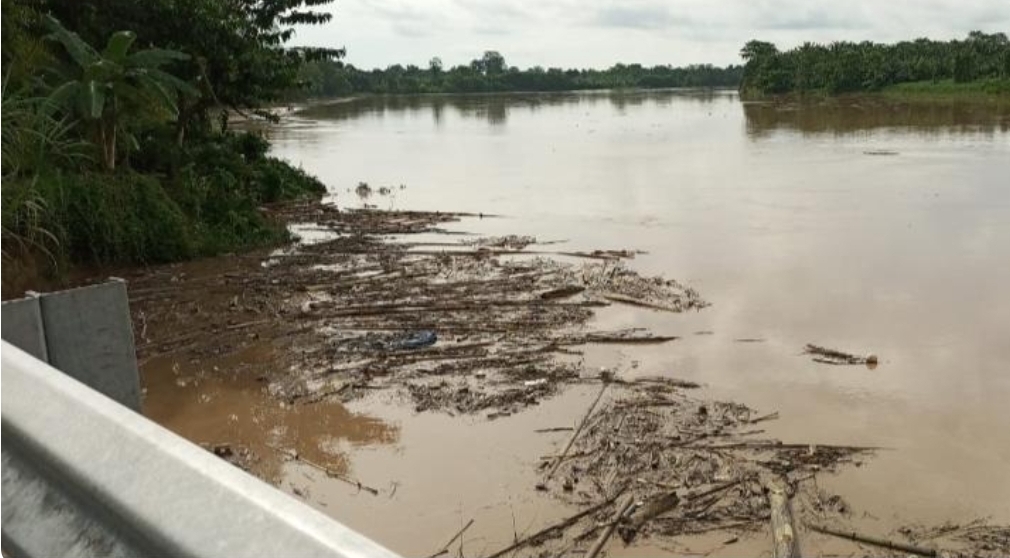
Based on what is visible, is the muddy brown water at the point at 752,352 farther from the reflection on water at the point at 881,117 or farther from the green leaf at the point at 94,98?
the reflection on water at the point at 881,117

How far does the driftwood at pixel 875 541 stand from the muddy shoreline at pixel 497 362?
2.7 inches

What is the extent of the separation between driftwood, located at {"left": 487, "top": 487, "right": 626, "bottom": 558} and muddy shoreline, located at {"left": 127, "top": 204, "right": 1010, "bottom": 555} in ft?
0.08

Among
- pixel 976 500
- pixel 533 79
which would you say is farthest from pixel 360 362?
pixel 533 79

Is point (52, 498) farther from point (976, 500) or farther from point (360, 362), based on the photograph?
point (360, 362)

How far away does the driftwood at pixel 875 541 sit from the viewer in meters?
4.79

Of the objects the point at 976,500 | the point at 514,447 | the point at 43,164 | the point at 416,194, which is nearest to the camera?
the point at 976,500

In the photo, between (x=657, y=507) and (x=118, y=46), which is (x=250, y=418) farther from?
(x=118, y=46)

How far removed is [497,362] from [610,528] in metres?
3.18

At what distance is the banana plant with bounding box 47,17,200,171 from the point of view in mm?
10336

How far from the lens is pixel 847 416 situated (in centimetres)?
688

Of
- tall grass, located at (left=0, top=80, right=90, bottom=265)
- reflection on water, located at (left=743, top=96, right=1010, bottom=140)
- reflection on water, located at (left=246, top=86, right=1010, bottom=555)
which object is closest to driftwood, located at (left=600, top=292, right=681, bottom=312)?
reflection on water, located at (left=246, top=86, right=1010, bottom=555)

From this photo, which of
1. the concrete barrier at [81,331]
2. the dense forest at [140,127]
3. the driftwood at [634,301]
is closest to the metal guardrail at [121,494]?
the concrete barrier at [81,331]

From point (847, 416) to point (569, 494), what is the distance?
2578 millimetres

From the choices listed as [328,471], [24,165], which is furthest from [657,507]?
[24,165]
